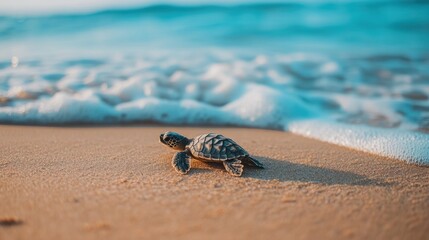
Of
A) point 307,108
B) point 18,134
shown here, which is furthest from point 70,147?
point 307,108

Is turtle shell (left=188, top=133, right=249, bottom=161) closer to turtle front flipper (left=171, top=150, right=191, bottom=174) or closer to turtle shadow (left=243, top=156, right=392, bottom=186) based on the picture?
turtle front flipper (left=171, top=150, right=191, bottom=174)

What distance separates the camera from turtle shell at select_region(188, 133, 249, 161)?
267cm

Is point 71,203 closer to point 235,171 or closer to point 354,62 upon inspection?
point 235,171

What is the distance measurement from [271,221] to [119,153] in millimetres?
1607

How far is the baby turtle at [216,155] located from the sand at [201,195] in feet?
0.22

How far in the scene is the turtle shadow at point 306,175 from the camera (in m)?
2.55

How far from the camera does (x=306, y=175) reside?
2660mm

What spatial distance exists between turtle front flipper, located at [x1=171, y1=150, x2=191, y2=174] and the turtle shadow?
42 cm

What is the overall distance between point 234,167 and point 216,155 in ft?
0.53

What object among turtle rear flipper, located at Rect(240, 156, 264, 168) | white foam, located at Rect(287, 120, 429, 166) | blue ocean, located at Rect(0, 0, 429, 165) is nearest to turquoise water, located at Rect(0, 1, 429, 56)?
blue ocean, located at Rect(0, 0, 429, 165)

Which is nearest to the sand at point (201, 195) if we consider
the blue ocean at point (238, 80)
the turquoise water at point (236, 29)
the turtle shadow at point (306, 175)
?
the turtle shadow at point (306, 175)

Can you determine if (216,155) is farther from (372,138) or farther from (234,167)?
(372,138)

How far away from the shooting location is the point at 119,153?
3.12m

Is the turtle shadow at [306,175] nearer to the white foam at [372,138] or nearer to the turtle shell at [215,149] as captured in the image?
the turtle shell at [215,149]
